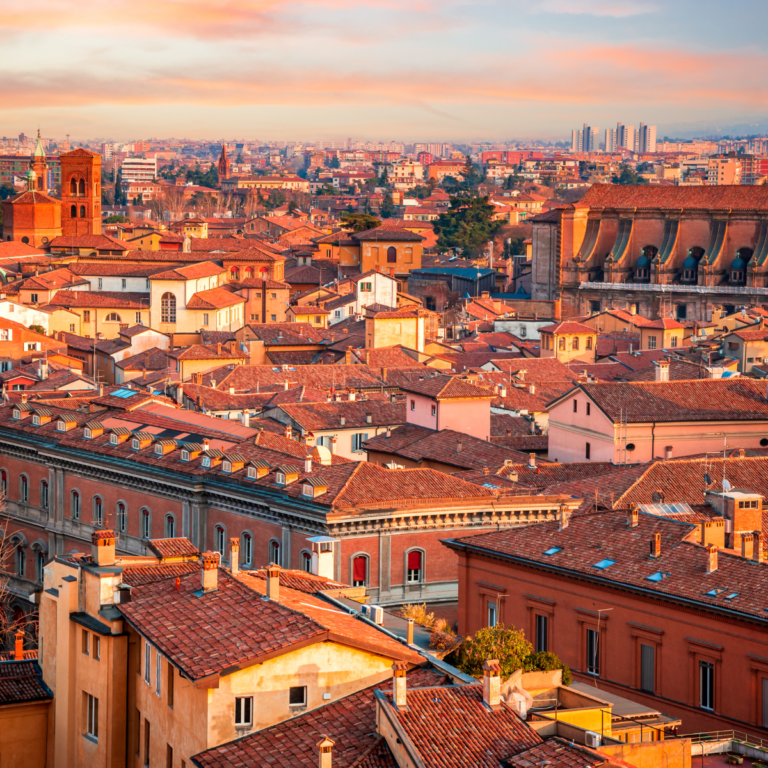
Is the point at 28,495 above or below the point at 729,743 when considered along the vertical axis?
below

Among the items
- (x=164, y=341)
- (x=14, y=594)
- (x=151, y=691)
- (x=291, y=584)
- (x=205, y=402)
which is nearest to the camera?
(x=151, y=691)

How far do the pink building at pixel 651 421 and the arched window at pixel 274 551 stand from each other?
935 cm

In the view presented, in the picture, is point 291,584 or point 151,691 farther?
point 291,584

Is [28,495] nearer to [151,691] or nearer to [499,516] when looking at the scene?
[499,516]

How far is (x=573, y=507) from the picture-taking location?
31391 mm

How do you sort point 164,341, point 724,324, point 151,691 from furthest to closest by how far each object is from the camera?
point 724,324, point 164,341, point 151,691

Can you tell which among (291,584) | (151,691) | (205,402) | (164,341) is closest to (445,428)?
(205,402)

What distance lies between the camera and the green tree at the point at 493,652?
1826 centimetres

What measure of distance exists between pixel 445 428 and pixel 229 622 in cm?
2244

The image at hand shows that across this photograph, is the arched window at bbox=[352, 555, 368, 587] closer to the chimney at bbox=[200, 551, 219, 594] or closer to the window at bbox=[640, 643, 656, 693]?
the window at bbox=[640, 643, 656, 693]

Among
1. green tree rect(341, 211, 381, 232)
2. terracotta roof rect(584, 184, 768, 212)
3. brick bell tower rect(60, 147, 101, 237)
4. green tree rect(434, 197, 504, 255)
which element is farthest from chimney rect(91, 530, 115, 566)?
green tree rect(434, 197, 504, 255)

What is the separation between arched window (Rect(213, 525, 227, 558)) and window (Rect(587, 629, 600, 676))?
34.3 ft

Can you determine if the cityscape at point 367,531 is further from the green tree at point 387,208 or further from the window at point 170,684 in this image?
the green tree at point 387,208

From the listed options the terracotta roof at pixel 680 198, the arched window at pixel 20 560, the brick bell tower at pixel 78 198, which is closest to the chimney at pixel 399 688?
A: the arched window at pixel 20 560
